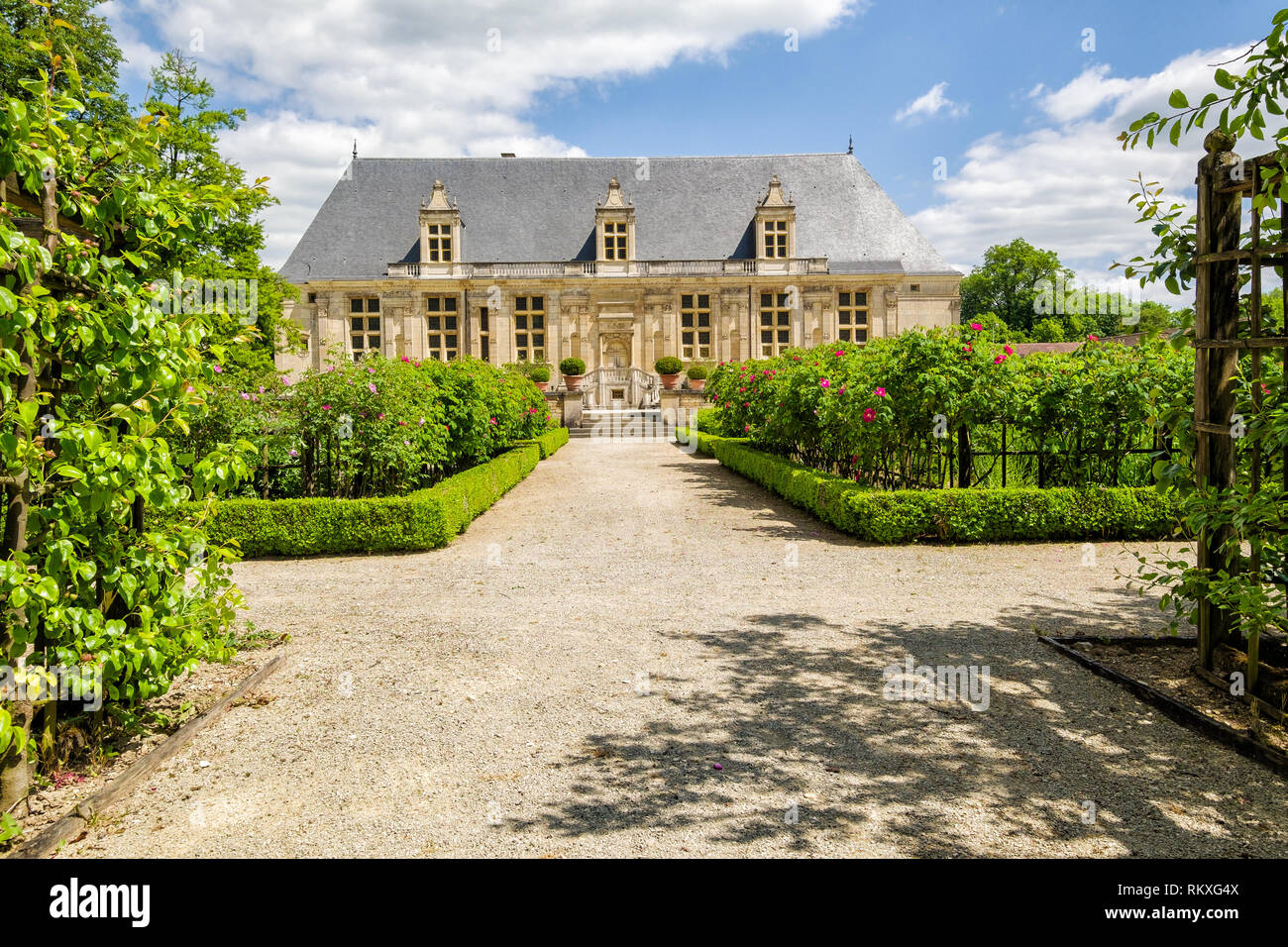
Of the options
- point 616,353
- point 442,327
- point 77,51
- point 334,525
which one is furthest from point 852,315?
point 334,525

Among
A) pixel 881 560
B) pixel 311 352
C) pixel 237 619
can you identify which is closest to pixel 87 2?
pixel 311 352

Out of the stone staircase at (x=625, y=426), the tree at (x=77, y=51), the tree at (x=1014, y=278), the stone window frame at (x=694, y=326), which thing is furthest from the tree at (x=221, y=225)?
the tree at (x=1014, y=278)

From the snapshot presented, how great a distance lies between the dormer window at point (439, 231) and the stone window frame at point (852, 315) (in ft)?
57.7

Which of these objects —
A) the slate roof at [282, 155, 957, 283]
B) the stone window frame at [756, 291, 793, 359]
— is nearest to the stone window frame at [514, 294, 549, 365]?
the slate roof at [282, 155, 957, 283]

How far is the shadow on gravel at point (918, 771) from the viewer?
3059mm

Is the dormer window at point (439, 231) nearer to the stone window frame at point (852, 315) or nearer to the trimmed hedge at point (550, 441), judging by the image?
the trimmed hedge at point (550, 441)

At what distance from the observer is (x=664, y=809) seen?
3.24 metres

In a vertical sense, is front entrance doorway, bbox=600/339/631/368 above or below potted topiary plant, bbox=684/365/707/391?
above

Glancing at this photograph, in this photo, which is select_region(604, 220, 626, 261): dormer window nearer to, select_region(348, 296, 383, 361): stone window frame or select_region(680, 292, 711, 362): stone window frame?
select_region(680, 292, 711, 362): stone window frame

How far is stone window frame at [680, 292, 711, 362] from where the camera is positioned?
38.0 m

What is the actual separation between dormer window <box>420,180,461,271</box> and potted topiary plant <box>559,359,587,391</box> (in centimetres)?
737

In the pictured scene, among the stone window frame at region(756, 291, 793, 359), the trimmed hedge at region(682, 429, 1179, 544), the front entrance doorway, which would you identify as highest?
the stone window frame at region(756, 291, 793, 359)

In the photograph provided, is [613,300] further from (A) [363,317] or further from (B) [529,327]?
(A) [363,317]
